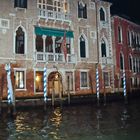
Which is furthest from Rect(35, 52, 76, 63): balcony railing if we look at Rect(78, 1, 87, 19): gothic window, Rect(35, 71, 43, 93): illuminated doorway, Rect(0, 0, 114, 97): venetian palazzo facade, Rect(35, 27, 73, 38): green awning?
Rect(78, 1, 87, 19): gothic window

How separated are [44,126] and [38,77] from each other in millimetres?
8228

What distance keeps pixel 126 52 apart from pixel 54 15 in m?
8.54

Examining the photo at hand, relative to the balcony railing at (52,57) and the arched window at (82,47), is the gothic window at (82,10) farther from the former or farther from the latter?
the balcony railing at (52,57)

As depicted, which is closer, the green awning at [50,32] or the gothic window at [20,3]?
the gothic window at [20,3]

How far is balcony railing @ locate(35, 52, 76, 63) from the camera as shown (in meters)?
19.2

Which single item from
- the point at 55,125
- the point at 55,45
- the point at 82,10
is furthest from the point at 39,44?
the point at 55,125

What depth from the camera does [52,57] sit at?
64.6 ft

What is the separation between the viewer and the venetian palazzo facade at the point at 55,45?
59.9 ft

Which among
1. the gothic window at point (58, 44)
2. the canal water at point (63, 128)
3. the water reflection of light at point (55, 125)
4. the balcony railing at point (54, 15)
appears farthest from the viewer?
the gothic window at point (58, 44)

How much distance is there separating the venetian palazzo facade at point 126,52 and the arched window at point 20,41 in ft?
27.5

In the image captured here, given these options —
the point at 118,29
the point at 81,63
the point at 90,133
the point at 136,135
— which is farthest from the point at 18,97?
the point at 118,29

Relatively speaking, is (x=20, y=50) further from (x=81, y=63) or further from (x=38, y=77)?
(x=81, y=63)

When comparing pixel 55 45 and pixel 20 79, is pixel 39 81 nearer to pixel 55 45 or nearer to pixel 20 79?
pixel 20 79

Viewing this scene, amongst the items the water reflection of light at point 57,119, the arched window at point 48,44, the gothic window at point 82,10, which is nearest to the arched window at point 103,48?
the gothic window at point 82,10
